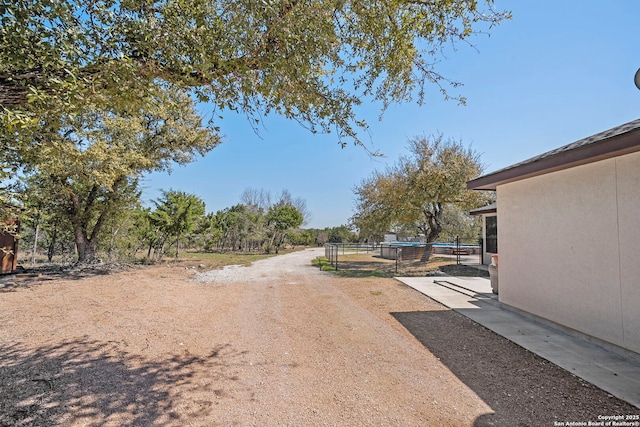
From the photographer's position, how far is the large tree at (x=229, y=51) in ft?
7.32

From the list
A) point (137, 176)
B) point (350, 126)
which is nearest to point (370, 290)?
point (350, 126)

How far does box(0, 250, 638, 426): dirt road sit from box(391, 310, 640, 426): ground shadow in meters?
0.02

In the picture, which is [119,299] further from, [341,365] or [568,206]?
[568,206]

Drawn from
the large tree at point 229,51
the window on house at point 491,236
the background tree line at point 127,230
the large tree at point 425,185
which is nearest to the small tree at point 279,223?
the background tree line at point 127,230

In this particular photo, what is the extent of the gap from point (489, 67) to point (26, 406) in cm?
686

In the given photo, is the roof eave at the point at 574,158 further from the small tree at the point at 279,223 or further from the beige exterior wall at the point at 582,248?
the small tree at the point at 279,223

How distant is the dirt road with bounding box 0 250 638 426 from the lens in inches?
99.7

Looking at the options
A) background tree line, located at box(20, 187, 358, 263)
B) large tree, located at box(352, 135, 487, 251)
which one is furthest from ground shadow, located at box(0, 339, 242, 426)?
large tree, located at box(352, 135, 487, 251)

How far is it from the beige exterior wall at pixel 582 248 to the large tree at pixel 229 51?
9.42 ft

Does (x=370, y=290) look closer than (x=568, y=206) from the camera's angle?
No

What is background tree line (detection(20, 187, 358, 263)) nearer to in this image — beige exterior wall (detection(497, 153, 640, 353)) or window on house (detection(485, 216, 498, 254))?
beige exterior wall (detection(497, 153, 640, 353))

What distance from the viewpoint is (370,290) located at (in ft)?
27.2

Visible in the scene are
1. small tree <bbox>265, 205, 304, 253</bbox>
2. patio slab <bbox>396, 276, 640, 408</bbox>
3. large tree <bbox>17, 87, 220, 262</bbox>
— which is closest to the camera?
patio slab <bbox>396, 276, 640, 408</bbox>

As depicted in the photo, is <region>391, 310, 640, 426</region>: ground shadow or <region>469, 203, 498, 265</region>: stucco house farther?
<region>469, 203, 498, 265</region>: stucco house
